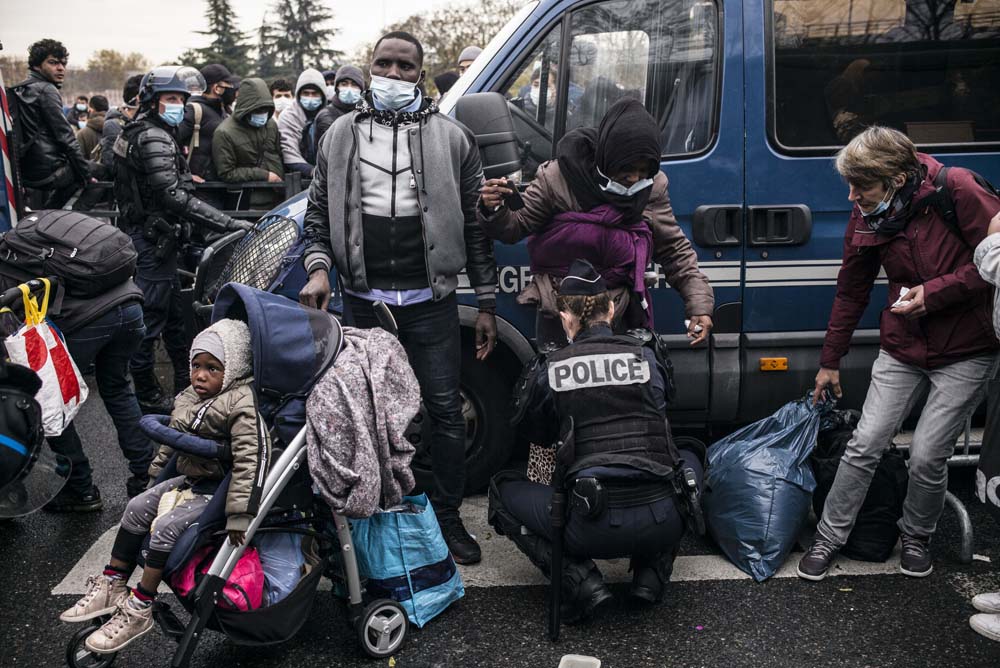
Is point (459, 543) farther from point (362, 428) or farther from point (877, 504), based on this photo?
point (877, 504)

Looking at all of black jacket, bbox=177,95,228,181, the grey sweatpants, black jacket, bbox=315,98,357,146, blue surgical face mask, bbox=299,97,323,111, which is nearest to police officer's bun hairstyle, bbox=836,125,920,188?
the grey sweatpants

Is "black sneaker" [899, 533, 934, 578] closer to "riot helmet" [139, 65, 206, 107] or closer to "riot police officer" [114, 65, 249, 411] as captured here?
"riot police officer" [114, 65, 249, 411]

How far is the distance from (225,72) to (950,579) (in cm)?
668

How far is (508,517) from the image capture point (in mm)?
3697

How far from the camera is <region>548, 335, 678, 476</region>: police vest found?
11.1 feet

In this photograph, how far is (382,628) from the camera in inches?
129

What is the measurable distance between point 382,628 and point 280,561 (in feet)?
1.40

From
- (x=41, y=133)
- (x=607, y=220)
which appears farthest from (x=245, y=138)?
(x=607, y=220)

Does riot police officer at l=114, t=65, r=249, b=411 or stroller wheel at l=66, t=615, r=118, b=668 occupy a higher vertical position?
riot police officer at l=114, t=65, r=249, b=411

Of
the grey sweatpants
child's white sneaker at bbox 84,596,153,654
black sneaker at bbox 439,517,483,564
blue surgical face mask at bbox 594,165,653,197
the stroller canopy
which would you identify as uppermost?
blue surgical face mask at bbox 594,165,653,197

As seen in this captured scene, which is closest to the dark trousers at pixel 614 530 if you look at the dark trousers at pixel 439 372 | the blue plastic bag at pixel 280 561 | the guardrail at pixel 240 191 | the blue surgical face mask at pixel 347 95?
the dark trousers at pixel 439 372

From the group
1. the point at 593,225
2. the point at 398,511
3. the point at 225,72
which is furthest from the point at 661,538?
the point at 225,72

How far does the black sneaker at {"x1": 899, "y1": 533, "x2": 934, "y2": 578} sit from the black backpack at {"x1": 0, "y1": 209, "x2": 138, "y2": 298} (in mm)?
3490

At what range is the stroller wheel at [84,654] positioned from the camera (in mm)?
3080
